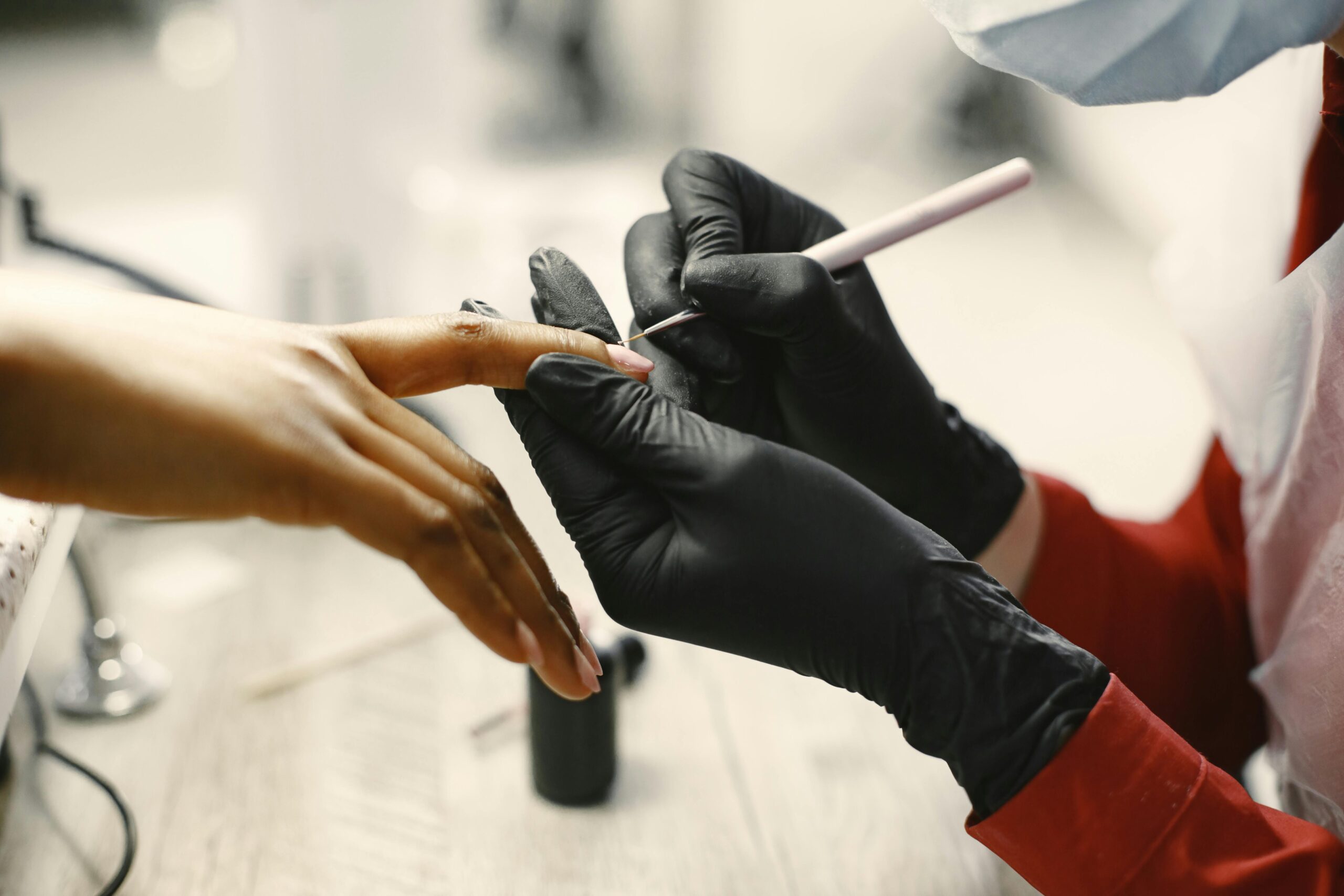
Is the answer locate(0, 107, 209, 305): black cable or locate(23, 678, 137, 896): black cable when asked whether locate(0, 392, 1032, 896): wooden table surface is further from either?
locate(0, 107, 209, 305): black cable

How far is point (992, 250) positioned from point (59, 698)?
2.04m

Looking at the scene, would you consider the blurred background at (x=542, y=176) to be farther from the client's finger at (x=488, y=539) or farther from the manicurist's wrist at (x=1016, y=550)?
the client's finger at (x=488, y=539)

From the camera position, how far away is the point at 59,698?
0.74 m

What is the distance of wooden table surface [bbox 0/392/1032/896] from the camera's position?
2.05 ft

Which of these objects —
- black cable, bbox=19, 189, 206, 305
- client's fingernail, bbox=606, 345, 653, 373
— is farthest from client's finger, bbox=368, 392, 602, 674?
black cable, bbox=19, 189, 206, 305

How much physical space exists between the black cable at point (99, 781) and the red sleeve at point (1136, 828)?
0.53m

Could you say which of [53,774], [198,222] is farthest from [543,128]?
[53,774]

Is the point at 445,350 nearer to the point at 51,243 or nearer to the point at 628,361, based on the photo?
the point at 628,361

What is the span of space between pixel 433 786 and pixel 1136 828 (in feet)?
1.52

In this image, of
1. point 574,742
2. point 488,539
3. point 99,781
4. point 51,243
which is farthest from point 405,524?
point 51,243

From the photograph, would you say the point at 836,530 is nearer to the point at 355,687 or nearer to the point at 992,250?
the point at 355,687

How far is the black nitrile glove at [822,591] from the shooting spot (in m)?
0.48

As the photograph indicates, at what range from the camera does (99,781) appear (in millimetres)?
666

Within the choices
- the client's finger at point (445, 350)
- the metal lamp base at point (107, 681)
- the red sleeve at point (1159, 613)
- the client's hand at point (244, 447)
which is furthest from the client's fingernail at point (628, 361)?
the metal lamp base at point (107, 681)
